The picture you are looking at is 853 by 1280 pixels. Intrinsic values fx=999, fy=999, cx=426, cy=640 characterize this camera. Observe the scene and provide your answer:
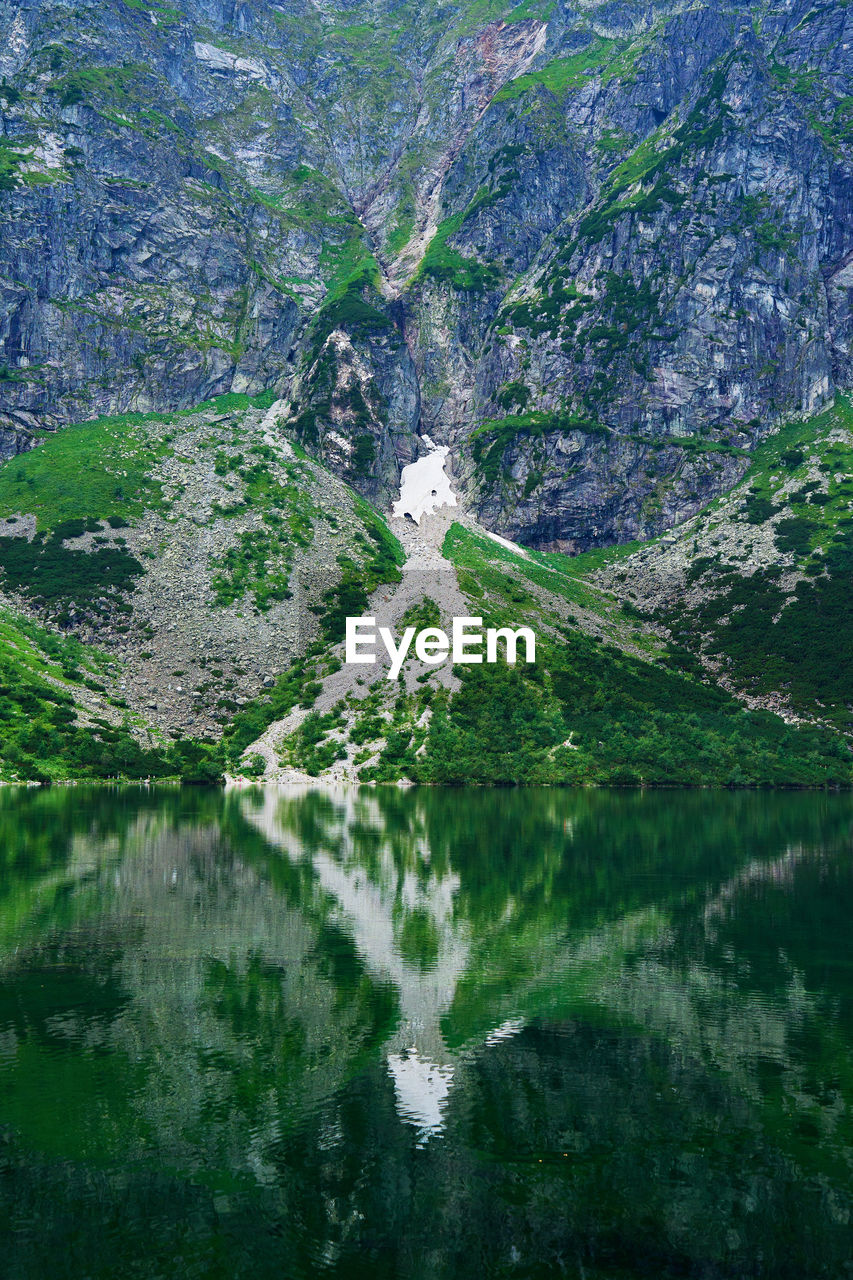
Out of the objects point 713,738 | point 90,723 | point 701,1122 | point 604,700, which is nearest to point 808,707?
point 713,738

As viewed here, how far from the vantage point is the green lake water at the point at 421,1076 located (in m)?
16.3

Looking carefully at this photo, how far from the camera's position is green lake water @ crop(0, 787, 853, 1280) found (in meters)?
16.3

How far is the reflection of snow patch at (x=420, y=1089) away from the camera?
68.2 feet

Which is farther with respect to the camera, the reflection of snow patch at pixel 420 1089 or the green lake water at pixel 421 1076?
the reflection of snow patch at pixel 420 1089

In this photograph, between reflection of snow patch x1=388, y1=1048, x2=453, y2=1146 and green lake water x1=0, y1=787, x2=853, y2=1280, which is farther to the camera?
reflection of snow patch x1=388, y1=1048, x2=453, y2=1146

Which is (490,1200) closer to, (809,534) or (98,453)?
(809,534)

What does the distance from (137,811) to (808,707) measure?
10303cm

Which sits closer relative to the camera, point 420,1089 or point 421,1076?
point 420,1089

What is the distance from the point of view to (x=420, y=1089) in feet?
74.5

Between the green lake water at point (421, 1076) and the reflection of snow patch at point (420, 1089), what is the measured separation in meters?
0.08

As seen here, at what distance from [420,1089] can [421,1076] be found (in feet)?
2.73

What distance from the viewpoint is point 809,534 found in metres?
182

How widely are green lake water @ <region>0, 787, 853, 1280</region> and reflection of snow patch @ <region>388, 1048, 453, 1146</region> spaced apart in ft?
0.26

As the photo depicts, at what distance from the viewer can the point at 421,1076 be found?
23547 millimetres
